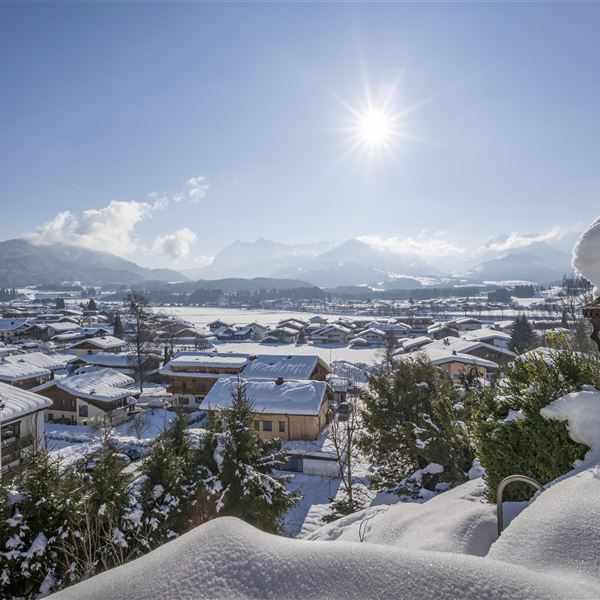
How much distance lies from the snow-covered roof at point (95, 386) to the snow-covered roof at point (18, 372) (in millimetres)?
2468

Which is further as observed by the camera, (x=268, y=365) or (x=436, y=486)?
(x=268, y=365)

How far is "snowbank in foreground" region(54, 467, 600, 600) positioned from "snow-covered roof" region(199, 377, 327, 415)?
1890 centimetres

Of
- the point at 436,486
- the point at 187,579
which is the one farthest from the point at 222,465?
the point at 187,579

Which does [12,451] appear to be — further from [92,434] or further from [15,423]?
[92,434]

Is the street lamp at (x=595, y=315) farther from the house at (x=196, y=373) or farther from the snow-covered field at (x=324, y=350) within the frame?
the snow-covered field at (x=324, y=350)

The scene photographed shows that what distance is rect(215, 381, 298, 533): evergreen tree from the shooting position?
8.41 m

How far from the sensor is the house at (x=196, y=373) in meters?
29.7

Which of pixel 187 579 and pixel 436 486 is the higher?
pixel 187 579

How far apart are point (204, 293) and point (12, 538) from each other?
18332 cm

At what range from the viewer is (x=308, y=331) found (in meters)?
75.3

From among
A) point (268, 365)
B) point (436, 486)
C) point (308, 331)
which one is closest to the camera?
point (436, 486)

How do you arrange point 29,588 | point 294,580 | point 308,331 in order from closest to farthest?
point 294,580 → point 29,588 → point 308,331

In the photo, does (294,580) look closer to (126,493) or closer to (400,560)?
(400,560)

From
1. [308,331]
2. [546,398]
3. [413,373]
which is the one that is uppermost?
[546,398]
